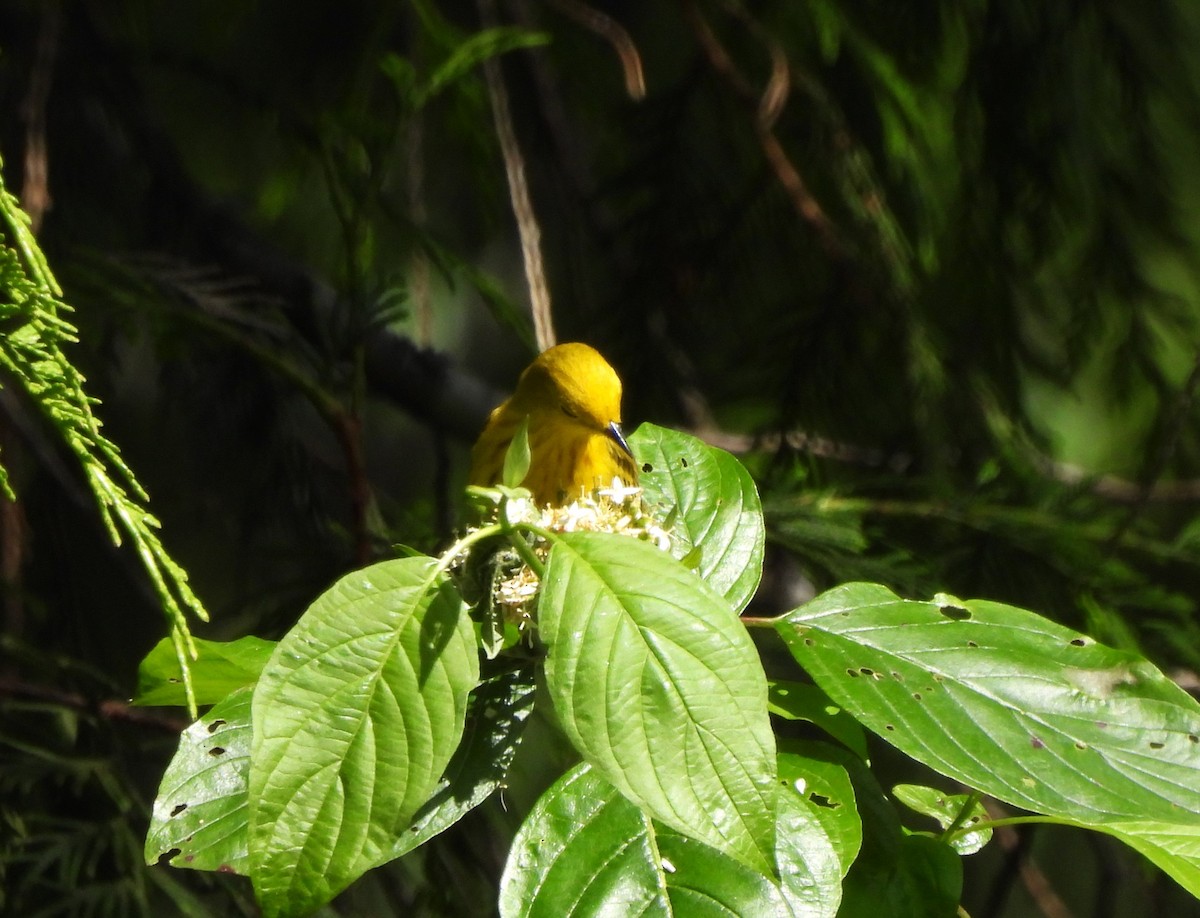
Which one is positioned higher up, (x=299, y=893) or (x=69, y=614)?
(x=299, y=893)

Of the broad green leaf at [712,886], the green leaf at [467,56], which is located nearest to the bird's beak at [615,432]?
the green leaf at [467,56]

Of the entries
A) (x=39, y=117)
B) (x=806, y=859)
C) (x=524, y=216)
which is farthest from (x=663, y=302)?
(x=806, y=859)

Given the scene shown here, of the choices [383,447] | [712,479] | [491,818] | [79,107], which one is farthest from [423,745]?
[383,447]

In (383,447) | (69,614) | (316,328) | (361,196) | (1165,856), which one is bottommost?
(383,447)

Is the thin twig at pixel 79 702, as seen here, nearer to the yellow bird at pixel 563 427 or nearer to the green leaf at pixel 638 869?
the yellow bird at pixel 563 427

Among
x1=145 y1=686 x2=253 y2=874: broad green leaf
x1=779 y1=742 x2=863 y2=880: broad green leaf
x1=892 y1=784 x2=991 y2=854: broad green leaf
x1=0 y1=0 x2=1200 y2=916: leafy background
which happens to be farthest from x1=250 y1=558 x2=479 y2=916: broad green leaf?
x1=0 y1=0 x2=1200 y2=916: leafy background

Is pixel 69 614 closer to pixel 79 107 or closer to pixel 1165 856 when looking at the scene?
pixel 79 107

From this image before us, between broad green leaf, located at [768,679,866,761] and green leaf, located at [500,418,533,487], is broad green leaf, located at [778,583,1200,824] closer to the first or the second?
broad green leaf, located at [768,679,866,761]
